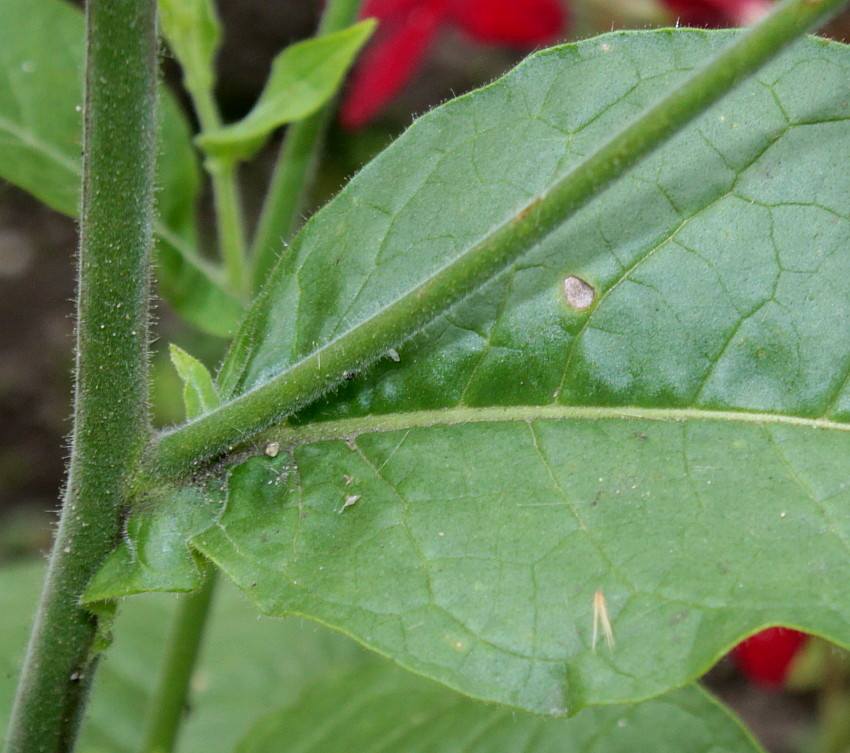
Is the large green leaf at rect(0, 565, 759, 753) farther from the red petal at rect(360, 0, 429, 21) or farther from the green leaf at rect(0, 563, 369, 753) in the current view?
the red petal at rect(360, 0, 429, 21)

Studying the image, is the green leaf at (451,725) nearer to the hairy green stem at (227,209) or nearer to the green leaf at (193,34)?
the hairy green stem at (227,209)

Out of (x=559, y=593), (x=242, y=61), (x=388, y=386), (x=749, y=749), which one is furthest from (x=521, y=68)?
(x=242, y=61)

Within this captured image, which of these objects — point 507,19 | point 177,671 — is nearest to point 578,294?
point 177,671

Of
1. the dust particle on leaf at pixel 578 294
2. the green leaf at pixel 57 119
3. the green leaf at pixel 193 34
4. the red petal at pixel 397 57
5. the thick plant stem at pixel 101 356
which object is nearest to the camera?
the thick plant stem at pixel 101 356

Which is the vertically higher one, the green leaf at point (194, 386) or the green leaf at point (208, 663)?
the green leaf at point (194, 386)

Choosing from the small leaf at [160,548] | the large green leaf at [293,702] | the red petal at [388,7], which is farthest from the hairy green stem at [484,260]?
the red petal at [388,7]

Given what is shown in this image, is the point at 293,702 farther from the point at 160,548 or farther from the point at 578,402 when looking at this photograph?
the point at 578,402
